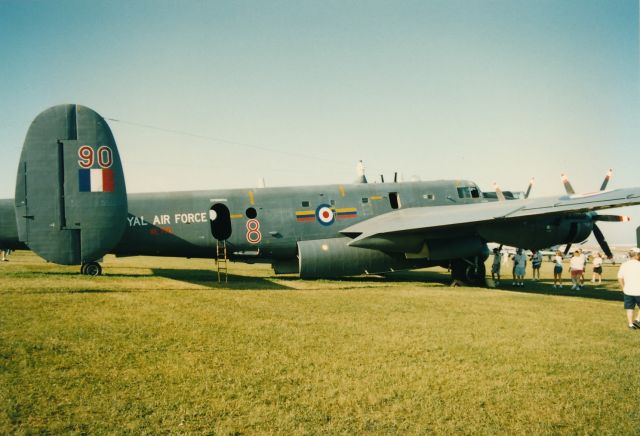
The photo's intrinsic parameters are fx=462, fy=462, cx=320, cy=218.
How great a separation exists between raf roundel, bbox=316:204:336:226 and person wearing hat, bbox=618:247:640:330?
10975mm

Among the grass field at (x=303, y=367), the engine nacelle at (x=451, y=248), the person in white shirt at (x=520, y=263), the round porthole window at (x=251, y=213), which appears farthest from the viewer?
the person in white shirt at (x=520, y=263)

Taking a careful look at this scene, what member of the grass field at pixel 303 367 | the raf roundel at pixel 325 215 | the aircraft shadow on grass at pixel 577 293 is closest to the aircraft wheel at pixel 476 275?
the aircraft shadow on grass at pixel 577 293

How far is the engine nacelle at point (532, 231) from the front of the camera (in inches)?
703

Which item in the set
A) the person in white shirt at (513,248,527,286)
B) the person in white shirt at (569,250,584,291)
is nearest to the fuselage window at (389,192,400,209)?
the person in white shirt at (513,248,527,286)

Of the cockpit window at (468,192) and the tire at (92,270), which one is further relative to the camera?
the cockpit window at (468,192)

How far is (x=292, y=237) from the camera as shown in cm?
1936

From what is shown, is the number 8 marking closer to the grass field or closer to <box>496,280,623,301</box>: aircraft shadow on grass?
the grass field

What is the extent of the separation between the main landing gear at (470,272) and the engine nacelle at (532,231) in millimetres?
1518

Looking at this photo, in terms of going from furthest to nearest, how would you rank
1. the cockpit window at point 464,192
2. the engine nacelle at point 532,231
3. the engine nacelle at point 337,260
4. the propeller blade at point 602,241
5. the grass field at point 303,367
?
the cockpit window at point 464,192, the propeller blade at point 602,241, the engine nacelle at point 337,260, the engine nacelle at point 532,231, the grass field at point 303,367

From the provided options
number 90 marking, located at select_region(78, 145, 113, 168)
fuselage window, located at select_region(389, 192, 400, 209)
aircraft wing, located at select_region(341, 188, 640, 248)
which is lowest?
aircraft wing, located at select_region(341, 188, 640, 248)

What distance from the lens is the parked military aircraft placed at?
13414mm

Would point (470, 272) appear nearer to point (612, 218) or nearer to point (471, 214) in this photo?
point (471, 214)

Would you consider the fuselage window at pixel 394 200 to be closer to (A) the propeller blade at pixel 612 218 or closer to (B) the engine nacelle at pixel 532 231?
(B) the engine nacelle at pixel 532 231

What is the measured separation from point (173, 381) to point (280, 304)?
20.1 ft
